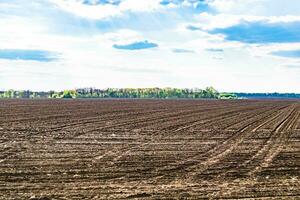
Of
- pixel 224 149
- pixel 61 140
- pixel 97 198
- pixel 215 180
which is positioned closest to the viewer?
pixel 97 198

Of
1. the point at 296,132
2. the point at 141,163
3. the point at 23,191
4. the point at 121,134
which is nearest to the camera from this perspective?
the point at 23,191

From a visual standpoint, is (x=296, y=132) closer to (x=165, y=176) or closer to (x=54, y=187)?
(x=165, y=176)

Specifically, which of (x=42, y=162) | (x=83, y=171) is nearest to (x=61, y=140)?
(x=42, y=162)

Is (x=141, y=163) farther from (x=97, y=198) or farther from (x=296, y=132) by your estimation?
(x=296, y=132)

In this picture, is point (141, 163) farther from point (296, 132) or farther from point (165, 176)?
point (296, 132)

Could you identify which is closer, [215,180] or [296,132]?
[215,180]

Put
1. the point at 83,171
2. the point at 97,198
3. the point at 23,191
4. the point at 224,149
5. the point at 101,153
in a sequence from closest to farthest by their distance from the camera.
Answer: the point at 97,198 → the point at 23,191 → the point at 83,171 → the point at 101,153 → the point at 224,149

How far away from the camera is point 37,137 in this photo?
73.3 ft

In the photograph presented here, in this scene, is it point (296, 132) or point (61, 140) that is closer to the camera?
point (61, 140)

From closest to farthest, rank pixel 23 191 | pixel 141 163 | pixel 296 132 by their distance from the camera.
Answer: pixel 23 191, pixel 141 163, pixel 296 132

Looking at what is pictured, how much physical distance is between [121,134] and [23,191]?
12984 mm

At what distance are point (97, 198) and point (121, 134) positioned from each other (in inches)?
536

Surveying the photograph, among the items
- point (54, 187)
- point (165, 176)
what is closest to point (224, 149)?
point (165, 176)

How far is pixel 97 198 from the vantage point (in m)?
10.4
